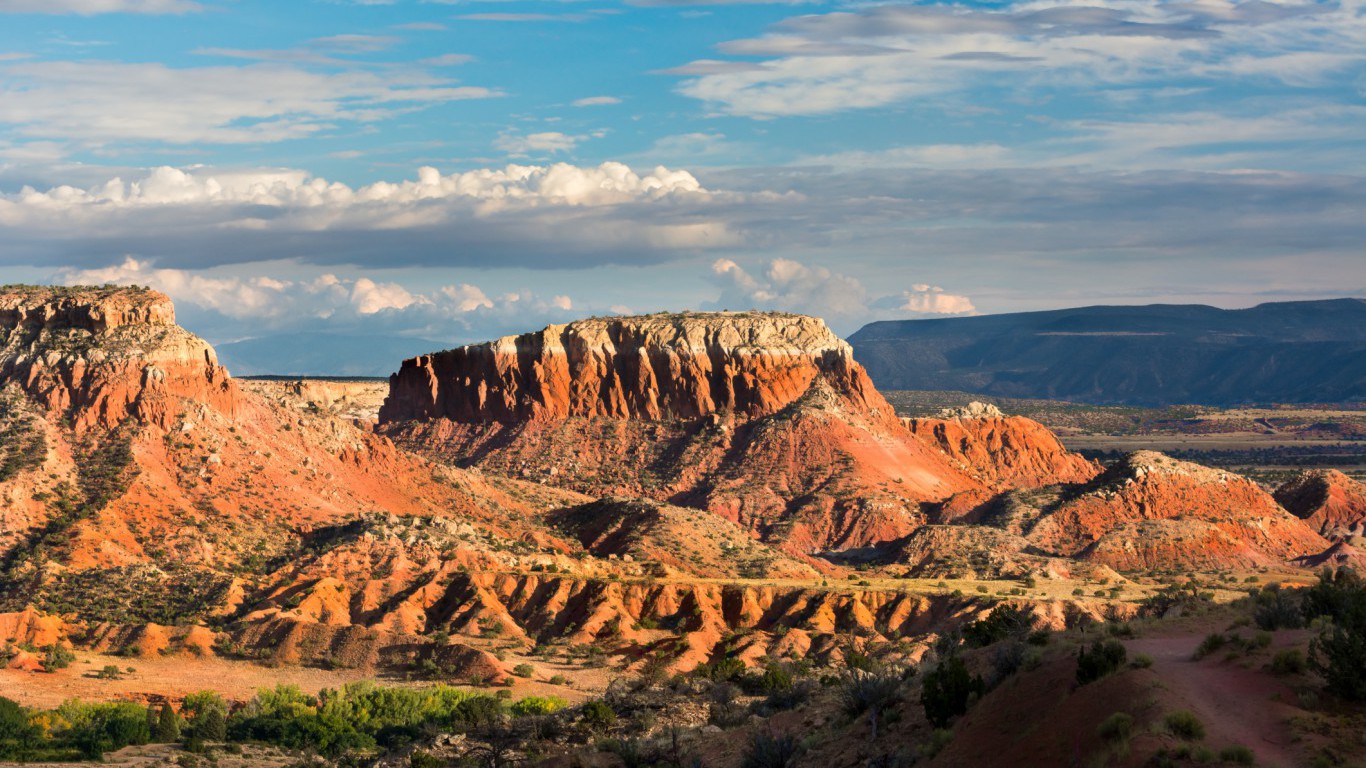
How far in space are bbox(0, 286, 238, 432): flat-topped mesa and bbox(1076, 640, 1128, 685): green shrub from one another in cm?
7368

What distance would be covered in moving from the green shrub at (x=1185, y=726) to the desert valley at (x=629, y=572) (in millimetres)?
54

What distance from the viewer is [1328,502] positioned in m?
124

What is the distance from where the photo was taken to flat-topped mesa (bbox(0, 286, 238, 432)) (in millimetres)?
95875

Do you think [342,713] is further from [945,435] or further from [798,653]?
[945,435]

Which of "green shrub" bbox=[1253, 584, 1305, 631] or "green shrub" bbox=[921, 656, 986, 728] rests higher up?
"green shrub" bbox=[1253, 584, 1305, 631]

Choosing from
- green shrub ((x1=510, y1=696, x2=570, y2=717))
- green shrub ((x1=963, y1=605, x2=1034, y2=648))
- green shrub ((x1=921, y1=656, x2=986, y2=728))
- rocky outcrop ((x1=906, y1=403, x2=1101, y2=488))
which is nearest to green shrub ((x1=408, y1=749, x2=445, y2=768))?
green shrub ((x1=510, y1=696, x2=570, y2=717))

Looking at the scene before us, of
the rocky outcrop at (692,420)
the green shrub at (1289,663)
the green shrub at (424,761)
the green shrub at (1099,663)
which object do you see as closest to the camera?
the green shrub at (1289,663)

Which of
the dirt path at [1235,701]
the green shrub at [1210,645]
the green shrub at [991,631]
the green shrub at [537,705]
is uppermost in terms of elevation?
the green shrub at [1210,645]

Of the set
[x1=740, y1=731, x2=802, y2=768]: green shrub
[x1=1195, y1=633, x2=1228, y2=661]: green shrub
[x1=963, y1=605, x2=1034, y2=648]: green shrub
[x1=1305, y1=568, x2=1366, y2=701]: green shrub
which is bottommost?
[x1=740, y1=731, x2=802, y2=768]: green shrub

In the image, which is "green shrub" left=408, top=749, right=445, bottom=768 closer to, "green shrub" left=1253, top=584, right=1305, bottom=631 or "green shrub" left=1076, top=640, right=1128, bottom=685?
"green shrub" left=1076, top=640, right=1128, bottom=685

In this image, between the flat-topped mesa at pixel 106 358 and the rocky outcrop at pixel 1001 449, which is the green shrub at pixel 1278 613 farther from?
the rocky outcrop at pixel 1001 449

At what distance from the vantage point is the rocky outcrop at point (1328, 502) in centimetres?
12112

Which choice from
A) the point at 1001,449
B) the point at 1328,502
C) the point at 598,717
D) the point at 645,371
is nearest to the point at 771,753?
the point at 598,717

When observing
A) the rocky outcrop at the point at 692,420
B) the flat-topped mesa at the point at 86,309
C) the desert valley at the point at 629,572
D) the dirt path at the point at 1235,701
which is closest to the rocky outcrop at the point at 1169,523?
the desert valley at the point at 629,572
